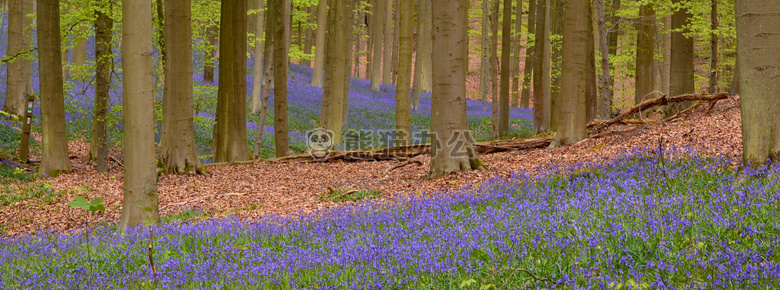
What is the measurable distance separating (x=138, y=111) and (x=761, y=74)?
24.3 ft

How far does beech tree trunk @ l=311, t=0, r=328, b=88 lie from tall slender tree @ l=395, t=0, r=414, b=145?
9436 mm

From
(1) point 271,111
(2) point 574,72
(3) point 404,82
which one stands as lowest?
(1) point 271,111

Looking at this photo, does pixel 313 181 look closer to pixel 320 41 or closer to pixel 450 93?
pixel 450 93

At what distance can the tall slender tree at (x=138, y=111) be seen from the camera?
7.23 meters

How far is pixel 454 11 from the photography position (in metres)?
9.96

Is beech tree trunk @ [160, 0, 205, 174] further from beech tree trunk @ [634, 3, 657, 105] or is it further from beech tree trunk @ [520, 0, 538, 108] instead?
beech tree trunk @ [634, 3, 657, 105]

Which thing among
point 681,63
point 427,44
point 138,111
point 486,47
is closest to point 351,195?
point 138,111

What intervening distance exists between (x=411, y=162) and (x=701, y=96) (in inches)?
285

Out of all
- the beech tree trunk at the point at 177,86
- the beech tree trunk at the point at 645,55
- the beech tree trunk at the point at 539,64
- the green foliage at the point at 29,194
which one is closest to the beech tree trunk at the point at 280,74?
the beech tree trunk at the point at 177,86

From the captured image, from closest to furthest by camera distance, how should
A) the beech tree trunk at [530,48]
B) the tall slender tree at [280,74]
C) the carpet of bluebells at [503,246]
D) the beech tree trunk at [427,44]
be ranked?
the carpet of bluebells at [503,246] < the tall slender tree at [280,74] < the beech tree trunk at [530,48] < the beech tree trunk at [427,44]

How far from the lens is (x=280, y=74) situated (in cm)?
1652

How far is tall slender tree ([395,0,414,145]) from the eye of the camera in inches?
671

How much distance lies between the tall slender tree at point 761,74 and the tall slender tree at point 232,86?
12.7 m

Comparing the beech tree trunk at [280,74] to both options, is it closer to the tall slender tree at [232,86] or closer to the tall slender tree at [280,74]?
the tall slender tree at [280,74]
